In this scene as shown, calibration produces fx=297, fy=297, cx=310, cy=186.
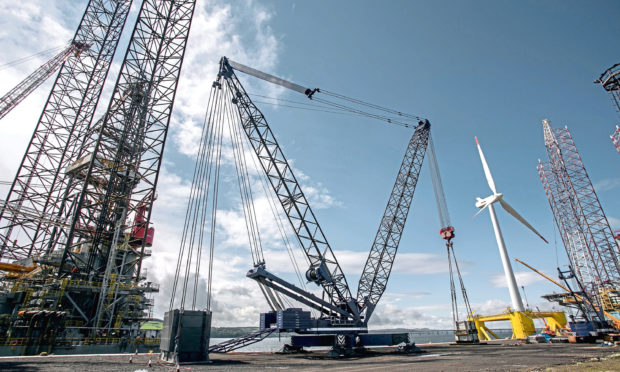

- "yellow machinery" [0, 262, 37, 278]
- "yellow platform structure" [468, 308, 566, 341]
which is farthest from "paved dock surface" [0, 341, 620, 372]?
"yellow platform structure" [468, 308, 566, 341]

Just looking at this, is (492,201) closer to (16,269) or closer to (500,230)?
(500,230)

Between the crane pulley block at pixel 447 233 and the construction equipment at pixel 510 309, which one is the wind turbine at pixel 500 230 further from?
the crane pulley block at pixel 447 233

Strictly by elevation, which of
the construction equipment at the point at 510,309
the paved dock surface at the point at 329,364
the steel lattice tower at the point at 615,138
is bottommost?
the paved dock surface at the point at 329,364

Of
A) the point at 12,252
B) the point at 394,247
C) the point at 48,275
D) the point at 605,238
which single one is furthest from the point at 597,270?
the point at 12,252

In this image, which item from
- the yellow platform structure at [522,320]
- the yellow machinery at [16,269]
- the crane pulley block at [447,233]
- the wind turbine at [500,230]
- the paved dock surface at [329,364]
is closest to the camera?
the paved dock surface at [329,364]

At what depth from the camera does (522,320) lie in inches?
1812

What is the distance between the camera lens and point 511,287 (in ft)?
161

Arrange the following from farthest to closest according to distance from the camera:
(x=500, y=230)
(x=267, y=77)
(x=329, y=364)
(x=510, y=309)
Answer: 1. (x=500, y=230)
2. (x=510, y=309)
3. (x=267, y=77)
4. (x=329, y=364)

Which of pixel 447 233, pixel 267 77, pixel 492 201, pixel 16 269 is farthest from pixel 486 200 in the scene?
pixel 16 269

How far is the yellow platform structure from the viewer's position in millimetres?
46031

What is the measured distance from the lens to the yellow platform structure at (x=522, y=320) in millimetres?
46031

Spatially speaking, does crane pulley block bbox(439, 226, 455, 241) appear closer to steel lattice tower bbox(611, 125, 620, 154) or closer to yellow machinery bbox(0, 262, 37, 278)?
steel lattice tower bbox(611, 125, 620, 154)

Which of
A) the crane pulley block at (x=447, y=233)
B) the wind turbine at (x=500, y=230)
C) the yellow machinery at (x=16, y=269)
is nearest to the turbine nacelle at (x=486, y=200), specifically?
the wind turbine at (x=500, y=230)

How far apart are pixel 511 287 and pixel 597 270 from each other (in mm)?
25906
